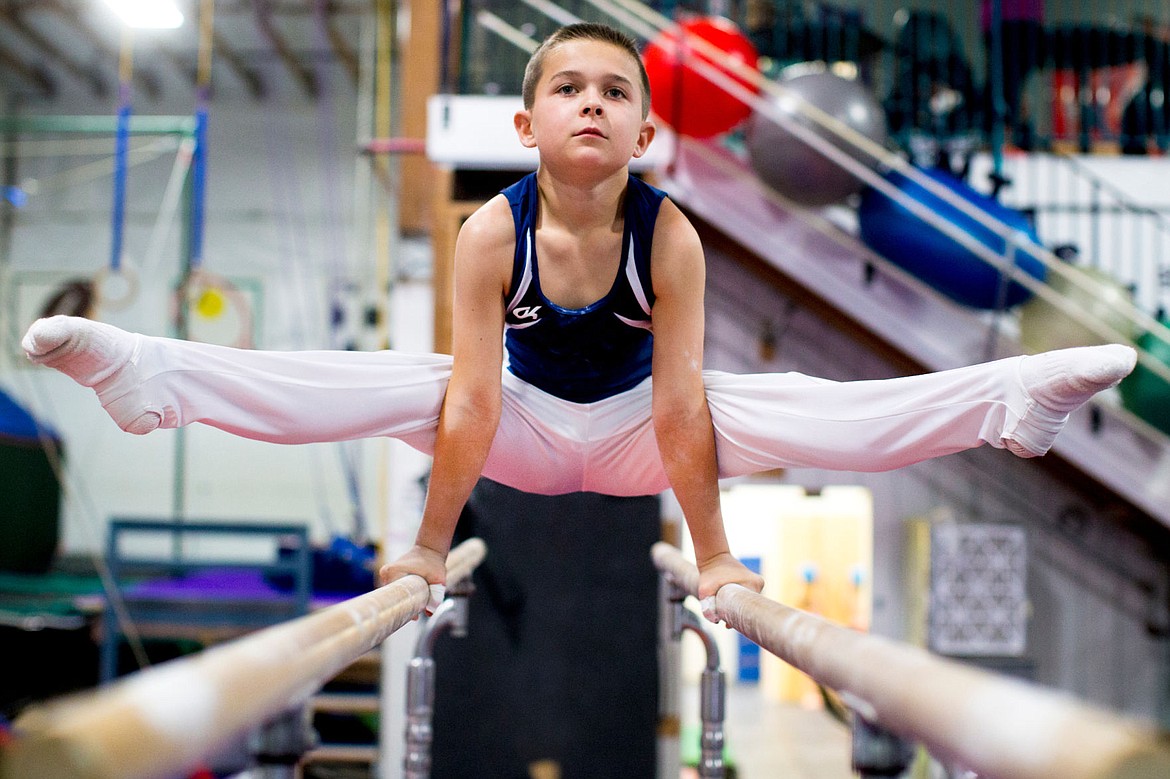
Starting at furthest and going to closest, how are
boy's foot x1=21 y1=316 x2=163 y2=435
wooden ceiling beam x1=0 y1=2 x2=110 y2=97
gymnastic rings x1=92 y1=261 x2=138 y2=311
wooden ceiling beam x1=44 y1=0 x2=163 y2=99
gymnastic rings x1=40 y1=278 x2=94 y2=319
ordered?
wooden ceiling beam x1=0 y1=2 x2=110 y2=97, wooden ceiling beam x1=44 y1=0 x2=163 y2=99, gymnastic rings x1=40 y1=278 x2=94 y2=319, gymnastic rings x1=92 y1=261 x2=138 y2=311, boy's foot x1=21 y1=316 x2=163 y2=435

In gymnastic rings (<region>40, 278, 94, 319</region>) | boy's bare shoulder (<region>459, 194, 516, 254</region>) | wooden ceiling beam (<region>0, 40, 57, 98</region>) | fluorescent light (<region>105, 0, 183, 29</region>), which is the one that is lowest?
boy's bare shoulder (<region>459, 194, 516, 254</region>)

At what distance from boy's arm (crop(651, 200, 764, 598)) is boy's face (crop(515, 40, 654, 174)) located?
16 centimetres

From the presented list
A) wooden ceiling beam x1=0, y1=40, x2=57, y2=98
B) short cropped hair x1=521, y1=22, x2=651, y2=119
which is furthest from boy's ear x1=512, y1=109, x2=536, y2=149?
wooden ceiling beam x1=0, y1=40, x2=57, y2=98

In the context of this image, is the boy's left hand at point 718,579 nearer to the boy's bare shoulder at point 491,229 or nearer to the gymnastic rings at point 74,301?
the boy's bare shoulder at point 491,229

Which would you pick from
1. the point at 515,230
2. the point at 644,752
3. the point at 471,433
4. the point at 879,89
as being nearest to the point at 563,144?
the point at 515,230

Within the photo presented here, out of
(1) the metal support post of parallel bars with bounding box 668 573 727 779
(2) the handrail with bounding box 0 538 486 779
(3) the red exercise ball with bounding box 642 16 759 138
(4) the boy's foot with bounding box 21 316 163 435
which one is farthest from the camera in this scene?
(3) the red exercise ball with bounding box 642 16 759 138

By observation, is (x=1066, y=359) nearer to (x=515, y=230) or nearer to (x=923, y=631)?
(x=515, y=230)

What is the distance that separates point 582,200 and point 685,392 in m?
0.34

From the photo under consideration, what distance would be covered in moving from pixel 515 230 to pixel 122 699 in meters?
1.16

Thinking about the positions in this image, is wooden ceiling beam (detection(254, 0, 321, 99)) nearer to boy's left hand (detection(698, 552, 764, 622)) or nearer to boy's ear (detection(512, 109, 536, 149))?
boy's ear (detection(512, 109, 536, 149))

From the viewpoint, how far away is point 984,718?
0.52m

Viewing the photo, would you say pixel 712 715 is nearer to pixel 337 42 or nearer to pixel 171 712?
pixel 171 712

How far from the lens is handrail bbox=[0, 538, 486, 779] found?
1.34ft

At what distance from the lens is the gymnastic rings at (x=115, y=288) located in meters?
3.42
